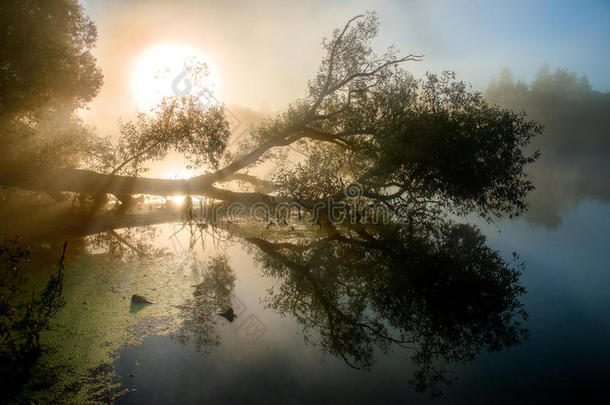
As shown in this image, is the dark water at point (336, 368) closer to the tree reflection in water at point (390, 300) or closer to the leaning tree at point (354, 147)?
the tree reflection in water at point (390, 300)

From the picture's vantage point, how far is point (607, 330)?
4.34 m

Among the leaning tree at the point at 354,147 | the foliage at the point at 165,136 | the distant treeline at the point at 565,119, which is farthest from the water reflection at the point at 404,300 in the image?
the distant treeline at the point at 565,119

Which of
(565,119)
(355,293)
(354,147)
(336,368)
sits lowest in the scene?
(336,368)

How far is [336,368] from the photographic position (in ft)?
11.3

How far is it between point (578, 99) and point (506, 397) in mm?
66362

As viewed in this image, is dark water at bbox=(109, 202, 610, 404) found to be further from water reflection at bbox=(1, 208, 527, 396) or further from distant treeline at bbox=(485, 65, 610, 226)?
distant treeline at bbox=(485, 65, 610, 226)

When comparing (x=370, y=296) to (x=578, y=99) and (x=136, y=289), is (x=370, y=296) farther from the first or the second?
(x=578, y=99)

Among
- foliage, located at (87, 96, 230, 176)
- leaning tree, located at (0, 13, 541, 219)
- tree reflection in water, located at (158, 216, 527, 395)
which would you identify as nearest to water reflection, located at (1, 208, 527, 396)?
tree reflection in water, located at (158, 216, 527, 395)

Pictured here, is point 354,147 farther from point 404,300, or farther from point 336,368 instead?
point 336,368

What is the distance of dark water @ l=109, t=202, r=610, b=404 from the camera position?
300 centimetres

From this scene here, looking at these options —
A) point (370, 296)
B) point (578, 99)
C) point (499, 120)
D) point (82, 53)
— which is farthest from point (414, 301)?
point (578, 99)

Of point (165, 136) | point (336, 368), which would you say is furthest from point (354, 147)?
point (336, 368)

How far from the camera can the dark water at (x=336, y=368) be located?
300cm

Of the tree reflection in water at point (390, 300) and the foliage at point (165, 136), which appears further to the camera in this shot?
the foliage at point (165, 136)
